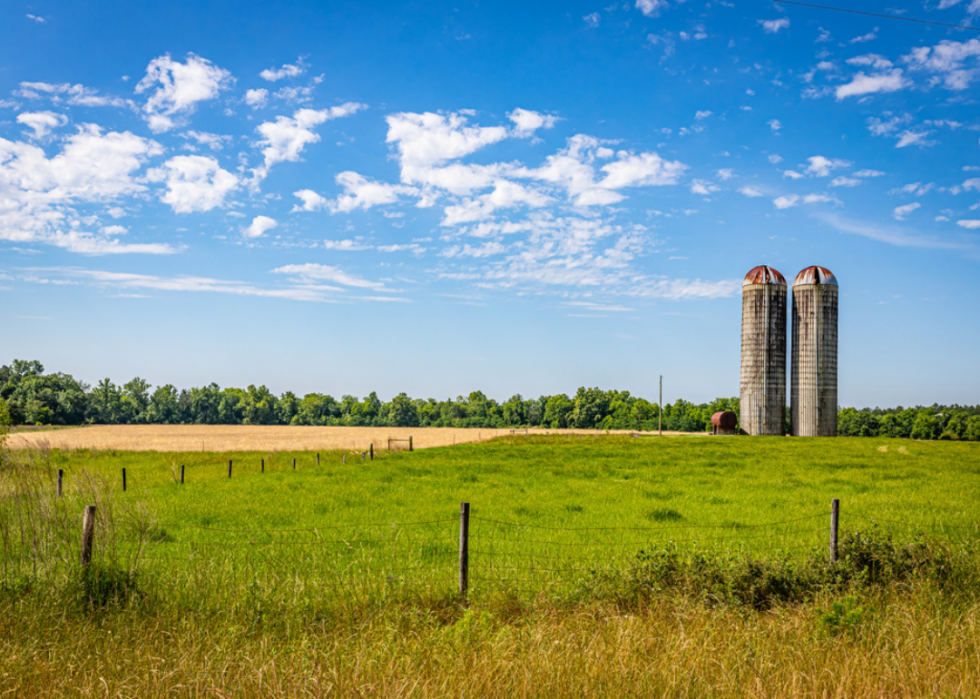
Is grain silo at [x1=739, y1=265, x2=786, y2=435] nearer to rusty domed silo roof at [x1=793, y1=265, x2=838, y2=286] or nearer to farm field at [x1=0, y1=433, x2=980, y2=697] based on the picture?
rusty domed silo roof at [x1=793, y1=265, x2=838, y2=286]

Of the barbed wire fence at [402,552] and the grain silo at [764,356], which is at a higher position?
the grain silo at [764,356]

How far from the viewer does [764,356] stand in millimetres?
59438

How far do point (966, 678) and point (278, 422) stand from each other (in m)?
174

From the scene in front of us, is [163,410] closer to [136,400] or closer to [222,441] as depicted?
[136,400]

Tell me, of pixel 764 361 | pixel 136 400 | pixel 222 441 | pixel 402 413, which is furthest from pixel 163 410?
pixel 764 361

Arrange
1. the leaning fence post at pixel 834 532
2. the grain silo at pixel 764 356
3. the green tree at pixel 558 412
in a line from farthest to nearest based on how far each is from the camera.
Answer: the green tree at pixel 558 412 < the grain silo at pixel 764 356 < the leaning fence post at pixel 834 532

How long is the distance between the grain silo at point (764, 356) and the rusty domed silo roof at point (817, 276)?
1891 millimetres

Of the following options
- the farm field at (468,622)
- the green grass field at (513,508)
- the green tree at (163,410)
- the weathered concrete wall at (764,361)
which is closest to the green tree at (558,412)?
the weathered concrete wall at (764,361)

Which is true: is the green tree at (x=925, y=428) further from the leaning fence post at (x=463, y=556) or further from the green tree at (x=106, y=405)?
the green tree at (x=106, y=405)

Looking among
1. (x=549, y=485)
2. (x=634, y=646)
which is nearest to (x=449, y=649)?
(x=634, y=646)

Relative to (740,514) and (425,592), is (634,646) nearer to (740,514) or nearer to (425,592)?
(425,592)

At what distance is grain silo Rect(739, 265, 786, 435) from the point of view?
194 feet

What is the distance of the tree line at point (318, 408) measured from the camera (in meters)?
121

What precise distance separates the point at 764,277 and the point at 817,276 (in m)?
4.69
